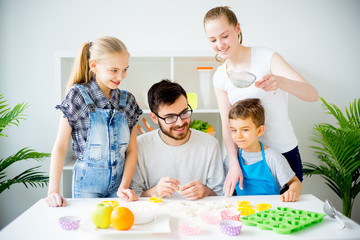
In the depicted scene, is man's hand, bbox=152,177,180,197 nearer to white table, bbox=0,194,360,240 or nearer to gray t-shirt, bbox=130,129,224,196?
white table, bbox=0,194,360,240

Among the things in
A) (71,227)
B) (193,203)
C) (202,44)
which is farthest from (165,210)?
(202,44)

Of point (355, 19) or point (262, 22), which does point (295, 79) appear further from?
point (355, 19)

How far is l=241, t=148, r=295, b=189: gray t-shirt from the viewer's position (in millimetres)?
1822

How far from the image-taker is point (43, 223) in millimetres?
1306

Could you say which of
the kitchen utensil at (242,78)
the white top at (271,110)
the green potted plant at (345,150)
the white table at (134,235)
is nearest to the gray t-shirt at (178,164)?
the white top at (271,110)

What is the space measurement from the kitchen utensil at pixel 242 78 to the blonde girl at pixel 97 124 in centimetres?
56

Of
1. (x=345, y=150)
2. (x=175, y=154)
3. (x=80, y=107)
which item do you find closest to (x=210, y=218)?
(x=175, y=154)

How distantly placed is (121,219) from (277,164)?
0.99 m

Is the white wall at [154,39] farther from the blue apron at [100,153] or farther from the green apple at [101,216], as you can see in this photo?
the green apple at [101,216]

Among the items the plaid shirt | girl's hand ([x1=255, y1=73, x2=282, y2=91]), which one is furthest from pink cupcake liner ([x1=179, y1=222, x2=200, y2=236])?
the plaid shirt

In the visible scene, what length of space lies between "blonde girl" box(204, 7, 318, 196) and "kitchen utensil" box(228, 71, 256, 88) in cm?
3

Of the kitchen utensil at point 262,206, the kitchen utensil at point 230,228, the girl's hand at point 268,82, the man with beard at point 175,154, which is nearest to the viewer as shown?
the kitchen utensil at point 230,228

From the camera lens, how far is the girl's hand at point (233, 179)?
1.78m

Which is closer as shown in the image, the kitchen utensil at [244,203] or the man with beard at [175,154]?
the kitchen utensil at [244,203]
